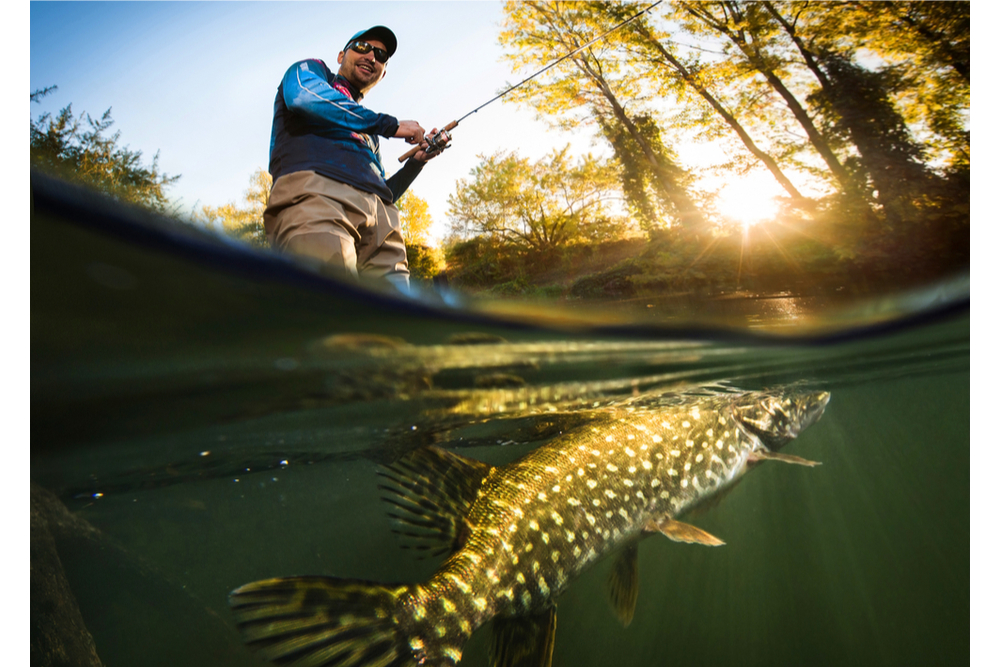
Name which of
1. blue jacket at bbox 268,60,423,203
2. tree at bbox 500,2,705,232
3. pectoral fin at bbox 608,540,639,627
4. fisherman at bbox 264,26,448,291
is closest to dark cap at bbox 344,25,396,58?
fisherman at bbox 264,26,448,291

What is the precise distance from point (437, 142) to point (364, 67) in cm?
80

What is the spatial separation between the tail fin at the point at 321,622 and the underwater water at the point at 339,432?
816 mm

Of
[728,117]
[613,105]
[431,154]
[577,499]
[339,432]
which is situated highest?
[613,105]

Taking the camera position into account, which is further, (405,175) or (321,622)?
(405,175)

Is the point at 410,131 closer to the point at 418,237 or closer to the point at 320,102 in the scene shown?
the point at 320,102

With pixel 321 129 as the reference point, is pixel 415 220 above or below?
above

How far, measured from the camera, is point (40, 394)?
1536 millimetres

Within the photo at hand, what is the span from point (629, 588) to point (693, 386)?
1.68 metres

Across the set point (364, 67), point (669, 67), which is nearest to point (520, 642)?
point (364, 67)

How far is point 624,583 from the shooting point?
9.04 feet

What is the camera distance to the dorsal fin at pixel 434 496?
2189 millimetres

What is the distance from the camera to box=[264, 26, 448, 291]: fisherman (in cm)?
273

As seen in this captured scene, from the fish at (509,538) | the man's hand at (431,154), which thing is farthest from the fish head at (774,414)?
the man's hand at (431,154)

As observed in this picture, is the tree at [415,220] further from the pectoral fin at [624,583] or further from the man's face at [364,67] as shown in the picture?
the pectoral fin at [624,583]
